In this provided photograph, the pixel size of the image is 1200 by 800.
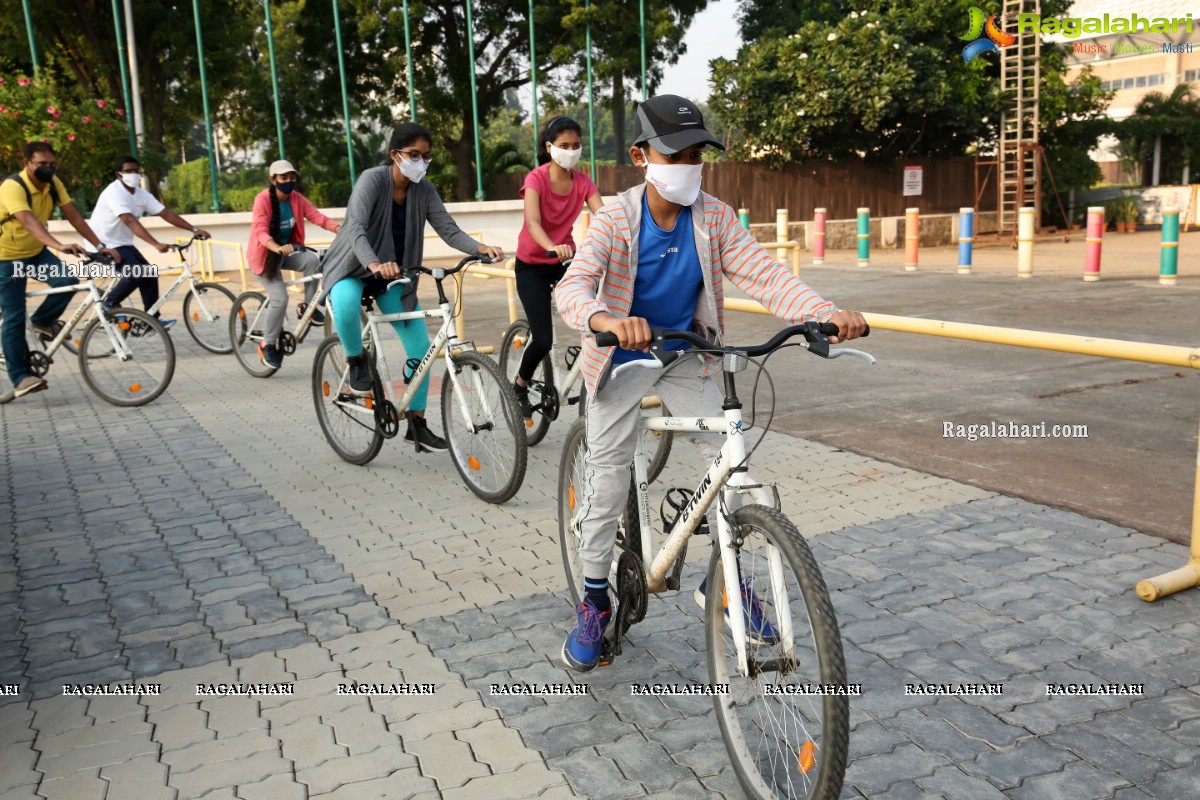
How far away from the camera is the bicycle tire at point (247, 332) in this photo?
33.4 feet

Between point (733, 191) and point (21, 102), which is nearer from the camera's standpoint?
point (21, 102)

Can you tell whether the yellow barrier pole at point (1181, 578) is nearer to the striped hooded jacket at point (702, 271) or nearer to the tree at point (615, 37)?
the striped hooded jacket at point (702, 271)

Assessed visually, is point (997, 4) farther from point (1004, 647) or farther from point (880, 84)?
point (1004, 647)

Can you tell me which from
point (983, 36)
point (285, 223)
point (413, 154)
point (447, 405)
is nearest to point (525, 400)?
point (447, 405)

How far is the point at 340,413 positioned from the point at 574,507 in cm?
329

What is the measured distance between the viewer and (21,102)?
20.3m

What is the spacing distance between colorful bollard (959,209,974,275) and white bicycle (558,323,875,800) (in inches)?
626

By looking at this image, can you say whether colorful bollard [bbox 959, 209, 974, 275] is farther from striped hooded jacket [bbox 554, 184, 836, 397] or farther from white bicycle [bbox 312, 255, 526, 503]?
striped hooded jacket [bbox 554, 184, 836, 397]

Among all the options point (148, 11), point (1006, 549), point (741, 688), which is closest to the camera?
point (741, 688)

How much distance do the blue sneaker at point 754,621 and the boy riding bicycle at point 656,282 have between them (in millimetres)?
294

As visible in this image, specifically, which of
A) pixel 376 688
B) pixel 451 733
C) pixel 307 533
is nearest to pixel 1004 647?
pixel 451 733

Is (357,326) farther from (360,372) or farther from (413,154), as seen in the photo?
(413,154)

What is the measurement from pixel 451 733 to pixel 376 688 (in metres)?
0.45

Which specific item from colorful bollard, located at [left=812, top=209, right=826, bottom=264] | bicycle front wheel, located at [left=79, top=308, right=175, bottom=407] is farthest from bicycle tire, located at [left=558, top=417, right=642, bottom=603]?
colorful bollard, located at [left=812, top=209, right=826, bottom=264]
